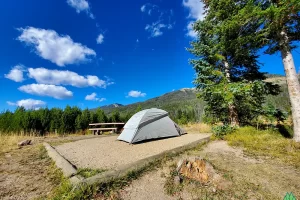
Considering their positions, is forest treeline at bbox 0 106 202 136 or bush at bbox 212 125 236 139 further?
forest treeline at bbox 0 106 202 136

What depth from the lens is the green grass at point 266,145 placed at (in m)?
4.36

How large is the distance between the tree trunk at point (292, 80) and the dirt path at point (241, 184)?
2.92 m

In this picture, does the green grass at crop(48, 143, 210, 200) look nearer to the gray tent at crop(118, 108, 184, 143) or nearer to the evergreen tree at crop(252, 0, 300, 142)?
the gray tent at crop(118, 108, 184, 143)

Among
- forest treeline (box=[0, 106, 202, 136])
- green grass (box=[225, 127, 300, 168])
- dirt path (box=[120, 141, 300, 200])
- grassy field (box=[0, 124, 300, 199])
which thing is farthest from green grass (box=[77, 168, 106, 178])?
forest treeline (box=[0, 106, 202, 136])

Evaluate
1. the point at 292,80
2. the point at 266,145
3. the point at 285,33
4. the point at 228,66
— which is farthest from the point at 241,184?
the point at 228,66

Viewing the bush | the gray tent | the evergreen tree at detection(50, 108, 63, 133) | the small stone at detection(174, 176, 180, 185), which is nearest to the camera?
the small stone at detection(174, 176, 180, 185)

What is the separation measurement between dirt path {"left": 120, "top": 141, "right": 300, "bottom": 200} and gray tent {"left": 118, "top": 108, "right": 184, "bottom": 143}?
3534 mm

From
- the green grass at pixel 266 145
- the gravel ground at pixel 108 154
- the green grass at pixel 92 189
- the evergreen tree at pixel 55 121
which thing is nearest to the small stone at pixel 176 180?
the green grass at pixel 92 189

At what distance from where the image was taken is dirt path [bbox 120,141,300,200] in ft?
8.73

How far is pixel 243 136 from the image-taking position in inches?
257

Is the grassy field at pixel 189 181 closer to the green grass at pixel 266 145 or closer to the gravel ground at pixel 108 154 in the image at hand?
the green grass at pixel 266 145

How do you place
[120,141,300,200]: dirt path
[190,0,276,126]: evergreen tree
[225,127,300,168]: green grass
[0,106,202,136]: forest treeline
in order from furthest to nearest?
[0,106,202,136]: forest treeline
[190,0,276,126]: evergreen tree
[225,127,300,168]: green grass
[120,141,300,200]: dirt path

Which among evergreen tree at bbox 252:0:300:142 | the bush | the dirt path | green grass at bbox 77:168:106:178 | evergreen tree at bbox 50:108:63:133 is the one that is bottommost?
the dirt path

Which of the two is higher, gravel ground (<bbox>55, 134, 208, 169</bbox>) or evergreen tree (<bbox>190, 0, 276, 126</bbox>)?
evergreen tree (<bbox>190, 0, 276, 126</bbox>)
